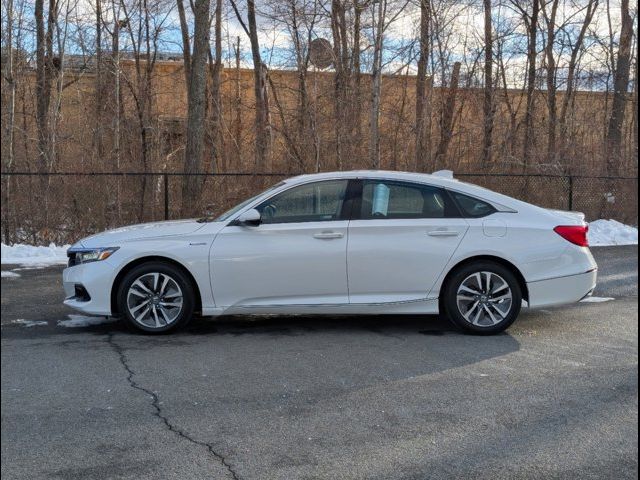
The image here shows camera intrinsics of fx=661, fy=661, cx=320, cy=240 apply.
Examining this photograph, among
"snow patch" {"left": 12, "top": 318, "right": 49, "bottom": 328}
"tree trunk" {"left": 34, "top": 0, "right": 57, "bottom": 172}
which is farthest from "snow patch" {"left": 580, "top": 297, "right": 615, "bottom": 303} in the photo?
"tree trunk" {"left": 34, "top": 0, "right": 57, "bottom": 172}

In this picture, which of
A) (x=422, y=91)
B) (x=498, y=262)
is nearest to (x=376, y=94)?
(x=422, y=91)

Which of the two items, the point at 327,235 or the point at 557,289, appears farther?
the point at 557,289

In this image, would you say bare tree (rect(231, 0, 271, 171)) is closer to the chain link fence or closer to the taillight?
the chain link fence

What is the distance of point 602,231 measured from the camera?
1473cm

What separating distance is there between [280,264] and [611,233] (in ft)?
35.6

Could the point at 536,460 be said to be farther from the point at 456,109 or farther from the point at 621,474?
the point at 456,109

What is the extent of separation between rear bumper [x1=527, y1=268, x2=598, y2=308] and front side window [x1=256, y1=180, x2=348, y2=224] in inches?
78.1

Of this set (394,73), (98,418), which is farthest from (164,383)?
(394,73)

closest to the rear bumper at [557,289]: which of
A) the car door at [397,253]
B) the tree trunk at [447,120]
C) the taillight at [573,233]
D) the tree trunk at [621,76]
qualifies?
the taillight at [573,233]

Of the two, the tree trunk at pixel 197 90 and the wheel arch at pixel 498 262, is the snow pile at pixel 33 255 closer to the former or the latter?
the tree trunk at pixel 197 90

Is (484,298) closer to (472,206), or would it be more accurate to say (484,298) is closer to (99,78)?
(472,206)

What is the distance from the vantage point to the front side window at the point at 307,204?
6.27m

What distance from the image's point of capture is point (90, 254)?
20.4 ft

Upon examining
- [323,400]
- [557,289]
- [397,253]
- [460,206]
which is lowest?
[323,400]
